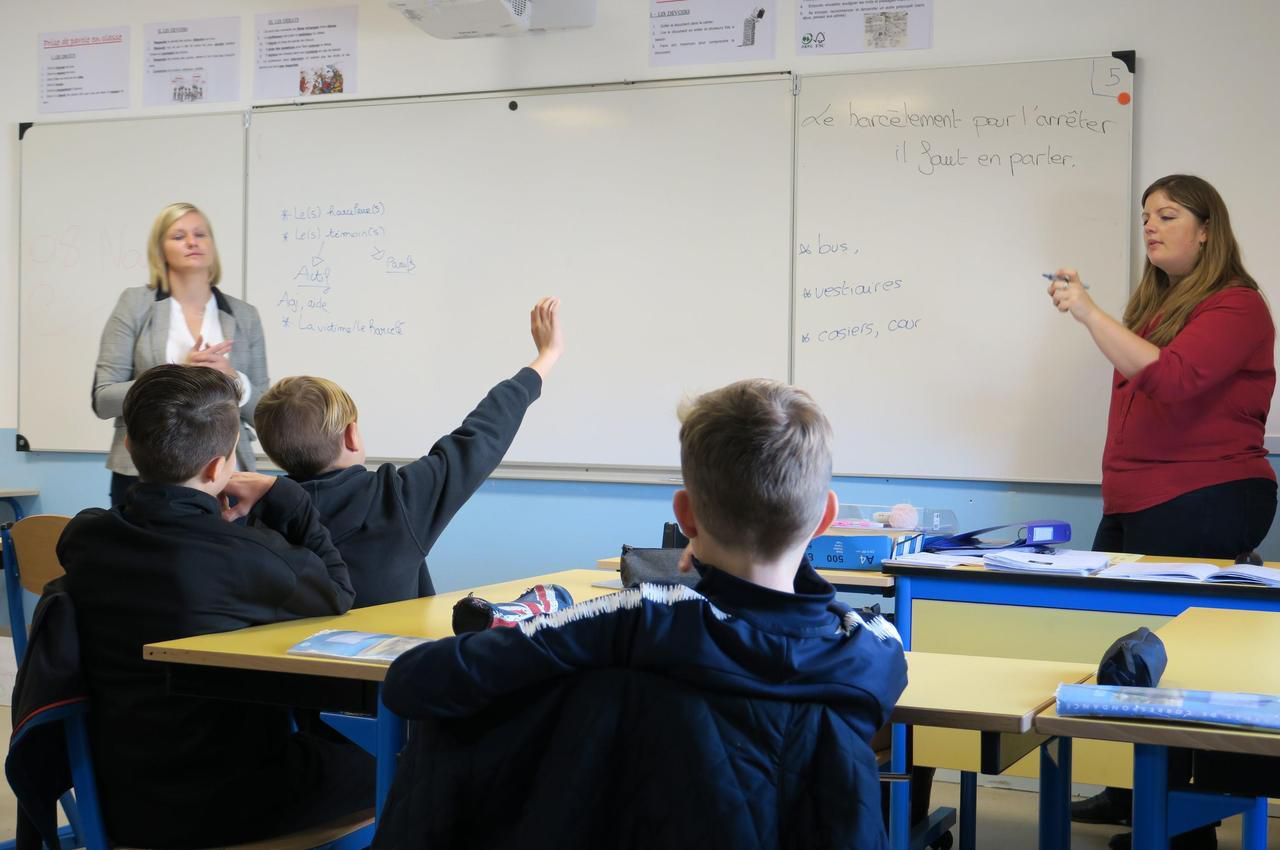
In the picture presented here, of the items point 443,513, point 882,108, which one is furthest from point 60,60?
point 443,513

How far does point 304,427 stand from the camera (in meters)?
2.14

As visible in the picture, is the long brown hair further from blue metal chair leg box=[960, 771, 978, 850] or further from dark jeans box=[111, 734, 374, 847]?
dark jeans box=[111, 734, 374, 847]

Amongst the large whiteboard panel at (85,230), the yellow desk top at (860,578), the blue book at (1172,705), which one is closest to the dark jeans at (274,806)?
the yellow desk top at (860,578)

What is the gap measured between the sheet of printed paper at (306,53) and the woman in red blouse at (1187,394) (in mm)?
2591

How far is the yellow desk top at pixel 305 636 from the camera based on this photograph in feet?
5.08

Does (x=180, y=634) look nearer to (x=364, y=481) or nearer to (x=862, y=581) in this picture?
(x=364, y=481)

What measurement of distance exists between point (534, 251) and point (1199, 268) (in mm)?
2025

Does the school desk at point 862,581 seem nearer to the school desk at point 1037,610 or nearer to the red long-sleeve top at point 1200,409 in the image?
the school desk at point 1037,610

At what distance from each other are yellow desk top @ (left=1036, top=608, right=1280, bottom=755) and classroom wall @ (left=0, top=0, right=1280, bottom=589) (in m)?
1.67

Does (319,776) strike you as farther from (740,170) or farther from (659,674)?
(740,170)

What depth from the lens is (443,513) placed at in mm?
2221

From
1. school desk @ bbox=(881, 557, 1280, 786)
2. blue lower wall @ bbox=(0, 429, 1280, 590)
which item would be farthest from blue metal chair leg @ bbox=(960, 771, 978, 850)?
blue lower wall @ bbox=(0, 429, 1280, 590)

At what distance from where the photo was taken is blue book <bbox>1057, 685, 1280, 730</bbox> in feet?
3.93

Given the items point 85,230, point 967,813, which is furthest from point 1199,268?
point 85,230
